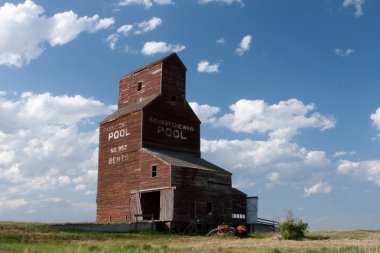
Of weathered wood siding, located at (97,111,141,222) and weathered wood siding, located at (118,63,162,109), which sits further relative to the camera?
weathered wood siding, located at (118,63,162,109)

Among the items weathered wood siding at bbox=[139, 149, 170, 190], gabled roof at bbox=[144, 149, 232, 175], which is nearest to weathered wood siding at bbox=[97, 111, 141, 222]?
weathered wood siding at bbox=[139, 149, 170, 190]

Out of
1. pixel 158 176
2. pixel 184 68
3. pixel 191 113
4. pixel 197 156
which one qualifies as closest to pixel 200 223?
pixel 158 176

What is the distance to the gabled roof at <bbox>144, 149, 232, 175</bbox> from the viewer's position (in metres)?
41.6

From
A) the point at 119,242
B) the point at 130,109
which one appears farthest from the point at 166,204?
the point at 119,242

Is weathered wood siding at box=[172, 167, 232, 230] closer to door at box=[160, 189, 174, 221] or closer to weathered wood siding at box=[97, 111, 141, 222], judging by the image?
door at box=[160, 189, 174, 221]

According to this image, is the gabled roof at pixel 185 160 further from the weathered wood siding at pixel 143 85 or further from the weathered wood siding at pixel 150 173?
the weathered wood siding at pixel 143 85

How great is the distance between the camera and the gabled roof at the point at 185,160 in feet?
137

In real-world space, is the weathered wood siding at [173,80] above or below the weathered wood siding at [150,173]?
above

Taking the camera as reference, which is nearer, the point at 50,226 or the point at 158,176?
the point at 50,226

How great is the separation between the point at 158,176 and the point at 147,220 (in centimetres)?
389

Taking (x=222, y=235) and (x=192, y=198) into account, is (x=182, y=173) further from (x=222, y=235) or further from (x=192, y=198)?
(x=222, y=235)

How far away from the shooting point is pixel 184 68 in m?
50.0

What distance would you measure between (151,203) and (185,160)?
4.98 meters

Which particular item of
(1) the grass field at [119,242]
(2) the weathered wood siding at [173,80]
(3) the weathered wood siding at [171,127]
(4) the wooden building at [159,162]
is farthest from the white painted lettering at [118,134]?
(1) the grass field at [119,242]
